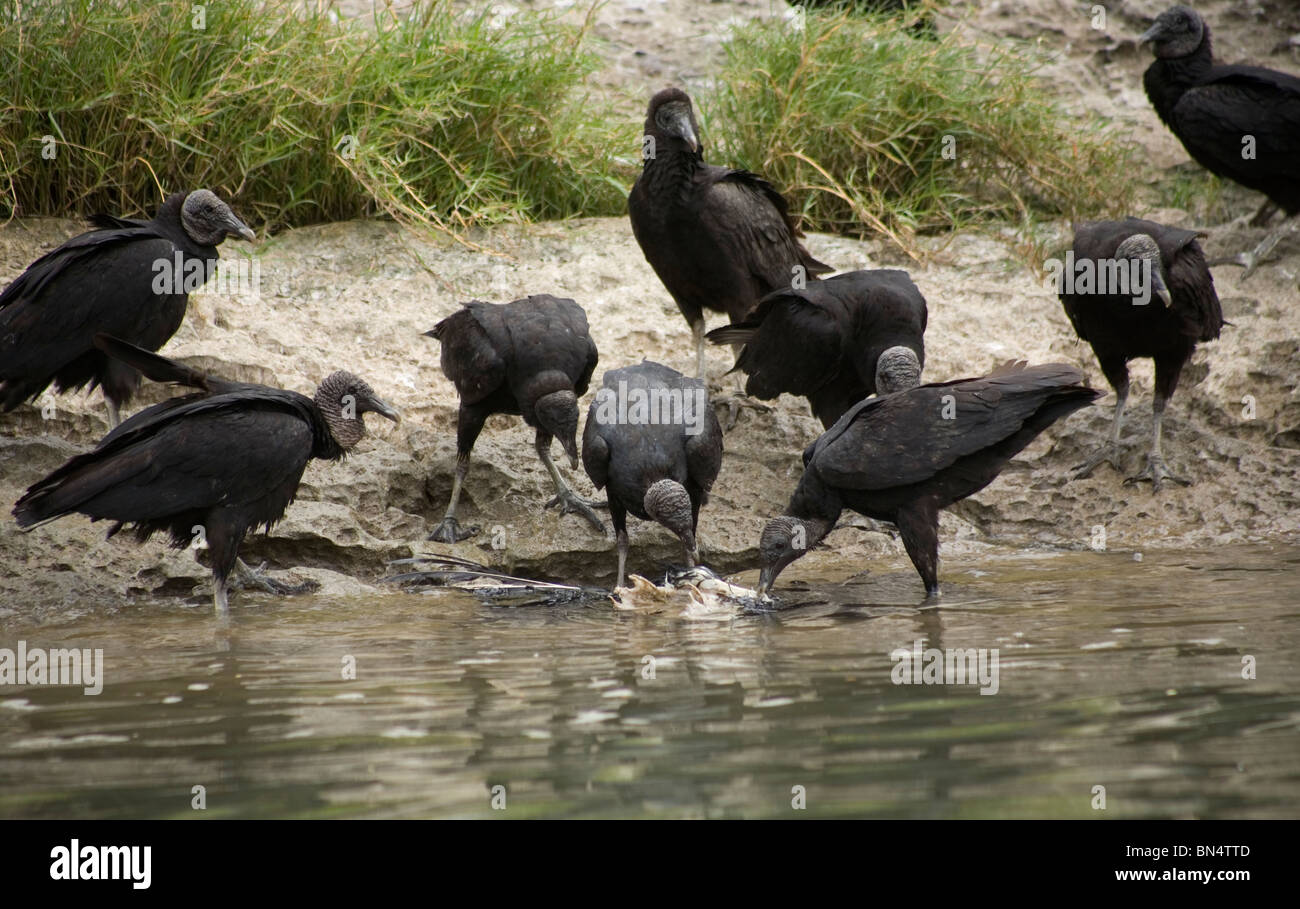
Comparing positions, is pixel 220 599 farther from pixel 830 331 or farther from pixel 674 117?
pixel 674 117

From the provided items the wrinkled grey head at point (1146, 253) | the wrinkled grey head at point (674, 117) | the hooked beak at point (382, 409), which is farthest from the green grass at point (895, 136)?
the hooked beak at point (382, 409)

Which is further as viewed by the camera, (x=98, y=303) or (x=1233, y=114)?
(x=1233, y=114)

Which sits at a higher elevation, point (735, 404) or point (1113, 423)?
point (735, 404)

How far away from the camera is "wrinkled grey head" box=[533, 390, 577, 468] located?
5.18 metres

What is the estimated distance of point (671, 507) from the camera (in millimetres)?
4621

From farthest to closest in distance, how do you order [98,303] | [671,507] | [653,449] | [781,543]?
1. [98,303]
2. [653,449]
3. [671,507]
4. [781,543]

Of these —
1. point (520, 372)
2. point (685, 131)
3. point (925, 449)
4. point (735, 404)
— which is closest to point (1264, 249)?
point (735, 404)

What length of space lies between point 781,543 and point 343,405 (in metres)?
1.53

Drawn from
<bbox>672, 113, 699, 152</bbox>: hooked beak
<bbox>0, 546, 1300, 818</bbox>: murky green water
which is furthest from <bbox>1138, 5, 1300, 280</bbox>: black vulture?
<bbox>0, 546, 1300, 818</bbox>: murky green water

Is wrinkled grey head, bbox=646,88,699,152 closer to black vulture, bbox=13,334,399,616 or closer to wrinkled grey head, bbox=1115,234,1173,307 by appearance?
wrinkled grey head, bbox=1115,234,1173,307

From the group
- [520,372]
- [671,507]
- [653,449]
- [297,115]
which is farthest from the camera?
[297,115]

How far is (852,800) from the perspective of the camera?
2256 millimetres

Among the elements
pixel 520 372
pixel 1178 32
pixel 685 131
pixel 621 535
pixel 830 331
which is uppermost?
pixel 1178 32
